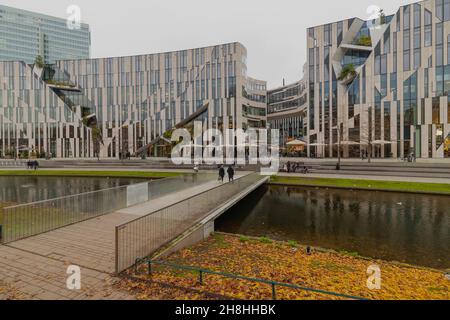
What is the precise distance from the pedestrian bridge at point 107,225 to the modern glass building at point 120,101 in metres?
44.4

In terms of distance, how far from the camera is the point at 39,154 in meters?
60.8

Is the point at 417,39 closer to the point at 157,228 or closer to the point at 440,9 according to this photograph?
the point at 440,9

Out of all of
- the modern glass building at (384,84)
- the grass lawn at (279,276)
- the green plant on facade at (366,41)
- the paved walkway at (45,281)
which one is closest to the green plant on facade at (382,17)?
the modern glass building at (384,84)

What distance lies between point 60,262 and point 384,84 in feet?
170

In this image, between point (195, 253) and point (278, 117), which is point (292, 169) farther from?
point (278, 117)

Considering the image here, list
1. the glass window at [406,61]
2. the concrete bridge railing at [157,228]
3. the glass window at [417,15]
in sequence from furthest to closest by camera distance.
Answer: the glass window at [406,61], the glass window at [417,15], the concrete bridge railing at [157,228]

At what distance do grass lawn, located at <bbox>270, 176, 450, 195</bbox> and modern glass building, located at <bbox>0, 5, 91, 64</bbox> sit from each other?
4797 inches

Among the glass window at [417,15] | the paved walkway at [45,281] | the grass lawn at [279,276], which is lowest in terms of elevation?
the grass lawn at [279,276]

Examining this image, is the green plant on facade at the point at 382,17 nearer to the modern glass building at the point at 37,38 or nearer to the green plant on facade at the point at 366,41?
the green plant on facade at the point at 366,41

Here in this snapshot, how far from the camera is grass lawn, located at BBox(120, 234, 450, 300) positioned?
15.3 feet

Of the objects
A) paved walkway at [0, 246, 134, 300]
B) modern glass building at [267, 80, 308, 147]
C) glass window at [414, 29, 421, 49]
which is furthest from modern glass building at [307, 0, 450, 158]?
paved walkway at [0, 246, 134, 300]

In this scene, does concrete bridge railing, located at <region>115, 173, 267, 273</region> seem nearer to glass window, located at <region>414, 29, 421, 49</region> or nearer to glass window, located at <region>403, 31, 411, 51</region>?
glass window, located at <region>403, 31, 411, 51</region>

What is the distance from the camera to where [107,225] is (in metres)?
8.86

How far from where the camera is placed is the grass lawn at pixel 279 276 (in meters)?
4.65
